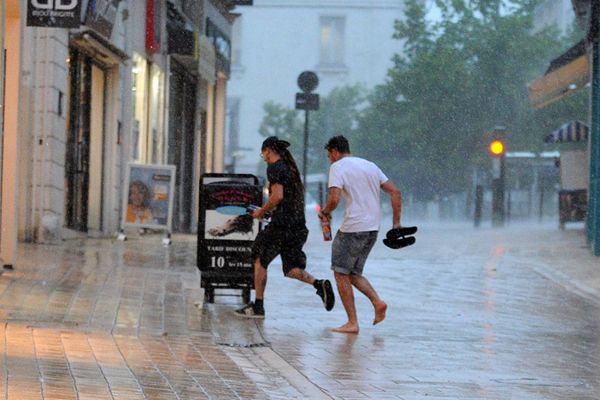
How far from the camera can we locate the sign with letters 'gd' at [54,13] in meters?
16.1

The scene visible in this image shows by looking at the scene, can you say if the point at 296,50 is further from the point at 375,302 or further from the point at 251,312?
the point at 375,302

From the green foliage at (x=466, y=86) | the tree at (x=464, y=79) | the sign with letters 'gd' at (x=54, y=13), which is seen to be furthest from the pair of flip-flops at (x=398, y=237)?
the tree at (x=464, y=79)

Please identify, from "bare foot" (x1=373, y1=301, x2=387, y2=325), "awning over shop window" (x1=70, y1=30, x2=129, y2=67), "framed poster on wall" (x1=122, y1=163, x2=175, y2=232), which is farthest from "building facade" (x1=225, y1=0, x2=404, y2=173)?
"bare foot" (x1=373, y1=301, x2=387, y2=325)

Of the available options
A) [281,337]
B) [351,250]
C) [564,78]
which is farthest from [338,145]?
[564,78]

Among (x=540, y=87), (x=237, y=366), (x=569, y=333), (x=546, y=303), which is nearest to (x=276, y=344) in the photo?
(x=237, y=366)

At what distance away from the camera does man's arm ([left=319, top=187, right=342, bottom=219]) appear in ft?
40.9

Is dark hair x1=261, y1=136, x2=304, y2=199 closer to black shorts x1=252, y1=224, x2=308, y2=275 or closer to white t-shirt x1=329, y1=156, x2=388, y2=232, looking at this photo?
black shorts x1=252, y1=224, x2=308, y2=275

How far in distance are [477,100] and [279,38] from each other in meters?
30.6

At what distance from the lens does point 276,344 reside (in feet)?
36.5

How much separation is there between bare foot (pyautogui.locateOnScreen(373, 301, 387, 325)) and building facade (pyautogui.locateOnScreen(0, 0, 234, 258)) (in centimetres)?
460

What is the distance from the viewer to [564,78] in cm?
2994

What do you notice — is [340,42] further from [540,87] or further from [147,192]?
[147,192]

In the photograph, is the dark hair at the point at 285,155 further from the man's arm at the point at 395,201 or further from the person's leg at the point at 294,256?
the man's arm at the point at 395,201

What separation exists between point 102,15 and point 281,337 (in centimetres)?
1269
